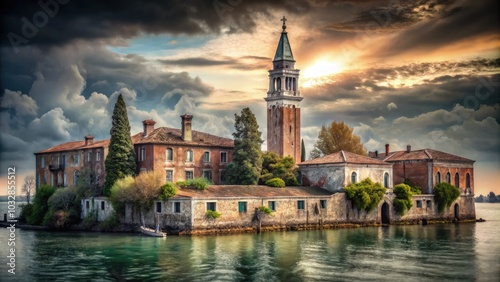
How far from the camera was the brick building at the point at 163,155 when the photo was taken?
182ft

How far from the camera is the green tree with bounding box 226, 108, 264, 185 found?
186 ft

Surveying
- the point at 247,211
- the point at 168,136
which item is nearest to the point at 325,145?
the point at 168,136

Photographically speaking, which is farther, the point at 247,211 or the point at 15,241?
the point at 247,211

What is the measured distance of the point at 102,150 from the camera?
56.4 meters

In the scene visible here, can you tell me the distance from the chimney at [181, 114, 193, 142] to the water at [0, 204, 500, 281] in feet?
44.4

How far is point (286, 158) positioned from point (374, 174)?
8354mm

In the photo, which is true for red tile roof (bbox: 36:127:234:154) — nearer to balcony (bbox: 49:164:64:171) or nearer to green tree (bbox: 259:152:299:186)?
balcony (bbox: 49:164:64:171)

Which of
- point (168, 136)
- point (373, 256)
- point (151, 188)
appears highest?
point (168, 136)

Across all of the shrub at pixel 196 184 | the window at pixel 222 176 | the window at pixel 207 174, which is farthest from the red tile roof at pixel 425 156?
the shrub at pixel 196 184

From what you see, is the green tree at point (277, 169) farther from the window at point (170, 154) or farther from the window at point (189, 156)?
the window at point (170, 154)

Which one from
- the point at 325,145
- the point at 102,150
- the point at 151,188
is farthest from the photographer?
the point at 325,145

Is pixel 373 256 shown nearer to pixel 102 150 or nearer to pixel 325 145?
pixel 102 150

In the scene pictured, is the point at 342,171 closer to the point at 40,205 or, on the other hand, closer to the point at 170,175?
the point at 170,175

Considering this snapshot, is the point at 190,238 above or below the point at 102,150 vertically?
below
